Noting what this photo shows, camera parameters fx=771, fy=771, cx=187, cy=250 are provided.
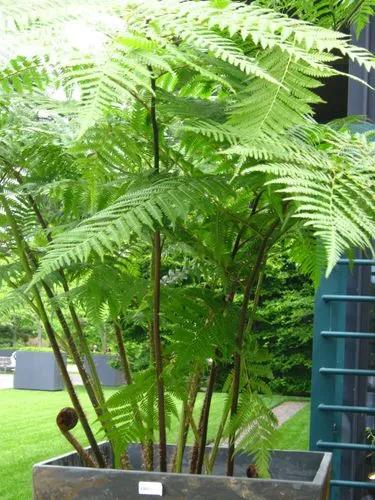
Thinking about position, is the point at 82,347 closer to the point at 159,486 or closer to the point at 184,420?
the point at 184,420

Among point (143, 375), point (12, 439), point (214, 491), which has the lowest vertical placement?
point (12, 439)

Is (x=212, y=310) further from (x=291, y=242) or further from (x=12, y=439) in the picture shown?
(x=12, y=439)

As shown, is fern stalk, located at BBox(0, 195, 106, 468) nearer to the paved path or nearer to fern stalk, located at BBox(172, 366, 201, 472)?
fern stalk, located at BBox(172, 366, 201, 472)

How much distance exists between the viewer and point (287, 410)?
671 centimetres

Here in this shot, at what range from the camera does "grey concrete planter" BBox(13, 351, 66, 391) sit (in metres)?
10.9

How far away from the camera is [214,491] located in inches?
33.7

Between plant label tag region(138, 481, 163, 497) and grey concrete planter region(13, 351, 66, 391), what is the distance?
10216 millimetres

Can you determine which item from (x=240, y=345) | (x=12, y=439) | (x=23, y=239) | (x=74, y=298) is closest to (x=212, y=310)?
(x=240, y=345)

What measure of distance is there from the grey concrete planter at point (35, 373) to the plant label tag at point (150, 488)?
33.5 feet

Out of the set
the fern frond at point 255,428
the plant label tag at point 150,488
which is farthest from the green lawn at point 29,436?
the plant label tag at point 150,488

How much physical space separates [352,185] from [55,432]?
5884mm

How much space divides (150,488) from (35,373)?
34.4ft

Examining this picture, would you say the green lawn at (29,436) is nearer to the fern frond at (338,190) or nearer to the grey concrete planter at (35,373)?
the grey concrete planter at (35,373)

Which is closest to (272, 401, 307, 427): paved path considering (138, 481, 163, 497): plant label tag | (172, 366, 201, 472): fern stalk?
(172, 366, 201, 472): fern stalk
